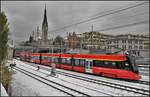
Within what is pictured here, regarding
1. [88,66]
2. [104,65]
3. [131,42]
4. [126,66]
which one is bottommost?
[88,66]

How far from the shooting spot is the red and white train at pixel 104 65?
18.2m

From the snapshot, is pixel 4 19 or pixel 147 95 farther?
pixel 4 19

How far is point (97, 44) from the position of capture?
47.5m

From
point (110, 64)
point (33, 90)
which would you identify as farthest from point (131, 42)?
point (33, 90)

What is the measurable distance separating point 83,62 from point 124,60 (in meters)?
→ 7.17

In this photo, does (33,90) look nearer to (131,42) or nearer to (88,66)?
(88,66)

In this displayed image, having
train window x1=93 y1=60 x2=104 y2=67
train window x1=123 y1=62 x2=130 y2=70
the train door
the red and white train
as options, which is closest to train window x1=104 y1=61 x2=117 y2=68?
the red and white train

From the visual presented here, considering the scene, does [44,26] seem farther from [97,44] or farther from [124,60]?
[124,60]

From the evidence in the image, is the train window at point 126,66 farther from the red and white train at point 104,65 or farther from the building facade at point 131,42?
the building facade at point 131,42

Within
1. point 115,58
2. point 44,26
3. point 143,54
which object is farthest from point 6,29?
point 44,26

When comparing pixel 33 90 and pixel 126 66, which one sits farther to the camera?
pixel 126 66

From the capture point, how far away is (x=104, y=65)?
21.0 metres

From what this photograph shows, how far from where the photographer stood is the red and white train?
18.2 m

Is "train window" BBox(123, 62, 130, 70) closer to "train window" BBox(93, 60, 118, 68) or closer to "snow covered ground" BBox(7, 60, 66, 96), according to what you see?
"train window" BBox(93, 60, 118, 68)
